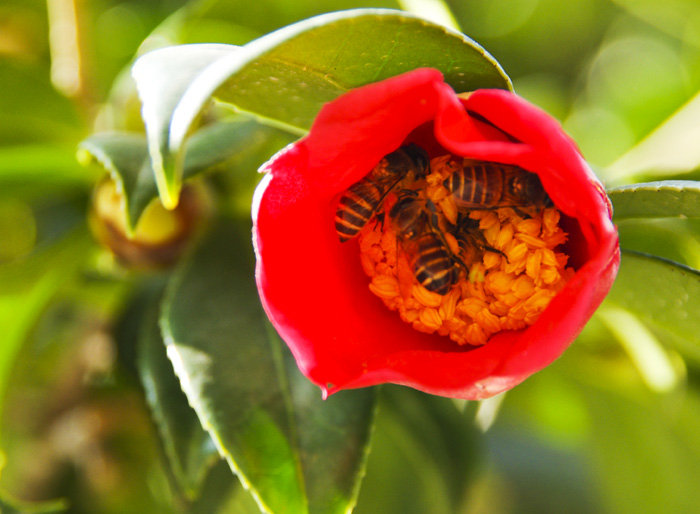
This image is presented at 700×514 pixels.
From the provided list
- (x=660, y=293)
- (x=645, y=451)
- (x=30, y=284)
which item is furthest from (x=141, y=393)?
(x=645, y=451)

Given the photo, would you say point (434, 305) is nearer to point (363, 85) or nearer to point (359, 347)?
point (359, 347)

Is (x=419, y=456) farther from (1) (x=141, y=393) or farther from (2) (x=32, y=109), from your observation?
(2) (x=32, y=109)

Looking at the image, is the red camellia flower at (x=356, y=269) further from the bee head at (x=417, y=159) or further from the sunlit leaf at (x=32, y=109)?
the sunlit leaf at (x=32, y=109)

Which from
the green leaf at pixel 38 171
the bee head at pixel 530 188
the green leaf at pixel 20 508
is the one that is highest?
the bee head at pixel 530 188

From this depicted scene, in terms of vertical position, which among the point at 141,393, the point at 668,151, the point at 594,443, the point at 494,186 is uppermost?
the point at 494,186

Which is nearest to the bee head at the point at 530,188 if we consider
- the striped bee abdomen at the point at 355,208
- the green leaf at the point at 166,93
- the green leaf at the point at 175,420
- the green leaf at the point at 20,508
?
the striped bee abdomen at the point at 355,208

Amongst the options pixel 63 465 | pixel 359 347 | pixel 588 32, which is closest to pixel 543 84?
pixel 588 32
